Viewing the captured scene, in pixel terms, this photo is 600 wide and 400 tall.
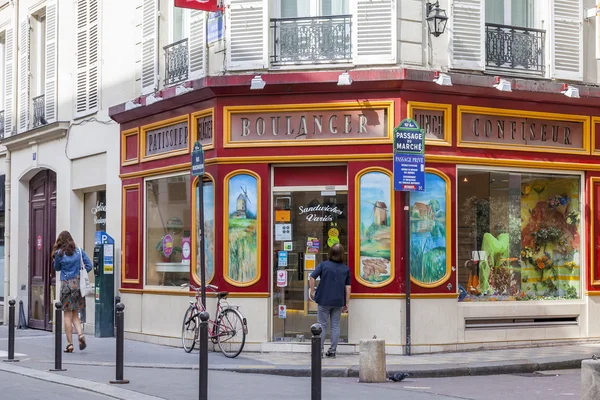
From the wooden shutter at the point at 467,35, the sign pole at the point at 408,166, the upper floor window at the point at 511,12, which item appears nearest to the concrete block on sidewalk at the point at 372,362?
the sign pole at the point at 408,166

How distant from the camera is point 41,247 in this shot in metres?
22.4

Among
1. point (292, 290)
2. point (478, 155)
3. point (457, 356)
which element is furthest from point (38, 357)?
point (478, 155)

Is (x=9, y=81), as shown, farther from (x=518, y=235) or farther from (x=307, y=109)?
(x=518, y=235)

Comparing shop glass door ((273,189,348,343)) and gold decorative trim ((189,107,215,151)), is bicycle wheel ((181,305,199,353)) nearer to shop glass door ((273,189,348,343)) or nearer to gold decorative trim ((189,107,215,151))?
shop glass door ((273,189,348,343))

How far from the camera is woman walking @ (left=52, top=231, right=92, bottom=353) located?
16.0 meters

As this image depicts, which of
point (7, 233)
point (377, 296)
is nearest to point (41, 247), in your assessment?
point (7, 233)

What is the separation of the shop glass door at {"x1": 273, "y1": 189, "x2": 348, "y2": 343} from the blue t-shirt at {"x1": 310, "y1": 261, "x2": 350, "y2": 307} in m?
1.00

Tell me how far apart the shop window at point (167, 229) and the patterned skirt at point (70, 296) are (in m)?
1.88

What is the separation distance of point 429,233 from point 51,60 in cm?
1032

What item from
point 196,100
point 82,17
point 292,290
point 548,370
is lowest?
point 548,370

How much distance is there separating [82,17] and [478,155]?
919 cm

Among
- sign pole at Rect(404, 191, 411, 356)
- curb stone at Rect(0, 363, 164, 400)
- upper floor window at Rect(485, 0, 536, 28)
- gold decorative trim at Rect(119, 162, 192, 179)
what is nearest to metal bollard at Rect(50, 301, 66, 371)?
curb stone at Rect(0, 363, 164, 400)

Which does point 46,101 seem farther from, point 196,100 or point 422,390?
point 422,390

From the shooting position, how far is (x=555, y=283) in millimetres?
16984
